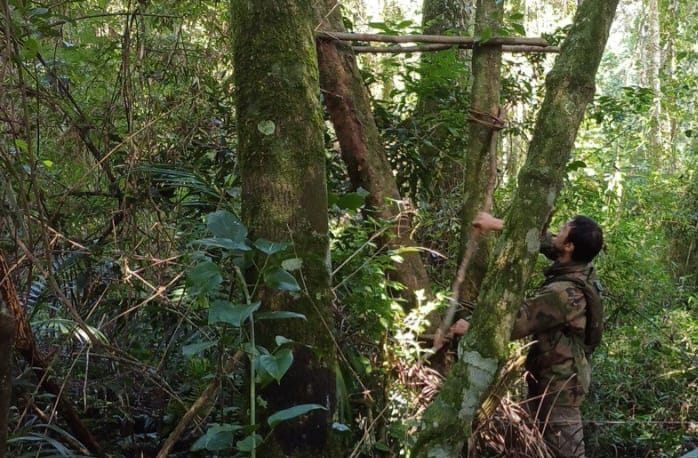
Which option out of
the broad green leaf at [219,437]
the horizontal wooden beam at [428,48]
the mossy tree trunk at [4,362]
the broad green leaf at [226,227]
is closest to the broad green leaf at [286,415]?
the broad green leaf at [219,437]

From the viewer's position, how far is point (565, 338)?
4031 millimetres

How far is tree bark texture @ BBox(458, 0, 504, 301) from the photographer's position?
3.99m

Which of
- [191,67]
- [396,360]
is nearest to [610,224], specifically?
[396,360]

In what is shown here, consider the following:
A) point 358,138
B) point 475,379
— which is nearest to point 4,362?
point 475,379

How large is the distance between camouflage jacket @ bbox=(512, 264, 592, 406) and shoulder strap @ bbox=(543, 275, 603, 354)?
28 mm

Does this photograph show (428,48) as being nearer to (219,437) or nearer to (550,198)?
(550,198)

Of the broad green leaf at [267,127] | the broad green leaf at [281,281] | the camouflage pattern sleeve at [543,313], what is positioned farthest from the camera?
the camouflage pattern sleeve at [543,313]

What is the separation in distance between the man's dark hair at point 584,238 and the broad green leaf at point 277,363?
2462mm

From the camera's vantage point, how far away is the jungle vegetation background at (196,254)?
265cm

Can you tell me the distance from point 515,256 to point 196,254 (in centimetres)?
126

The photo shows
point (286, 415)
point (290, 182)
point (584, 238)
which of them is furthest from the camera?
point (584, 238)

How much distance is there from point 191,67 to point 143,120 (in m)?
0.62

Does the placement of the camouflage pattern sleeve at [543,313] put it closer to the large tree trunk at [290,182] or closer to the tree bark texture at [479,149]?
the tree bark texture at [479,149]

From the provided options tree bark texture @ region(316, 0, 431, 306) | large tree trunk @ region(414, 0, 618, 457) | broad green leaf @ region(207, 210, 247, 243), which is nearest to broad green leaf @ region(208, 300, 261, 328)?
broad green leaf @ region(207, 210, 247, 243)
